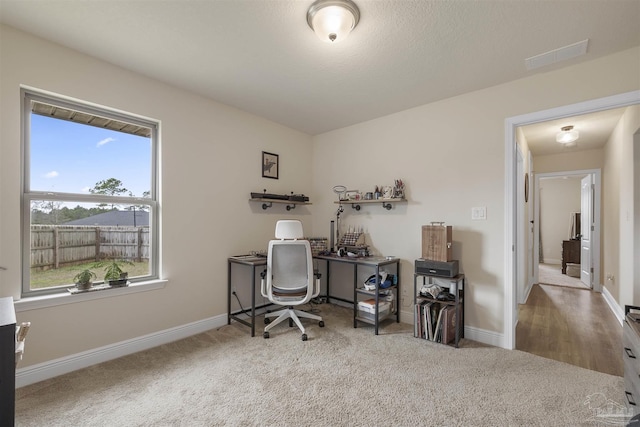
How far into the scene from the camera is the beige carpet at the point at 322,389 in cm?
178

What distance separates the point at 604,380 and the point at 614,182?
3138mm

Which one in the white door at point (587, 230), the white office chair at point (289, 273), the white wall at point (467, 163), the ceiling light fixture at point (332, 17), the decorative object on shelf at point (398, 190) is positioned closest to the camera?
the ceiling light fixture at point (332, 17)

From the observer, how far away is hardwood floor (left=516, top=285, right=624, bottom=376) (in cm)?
254

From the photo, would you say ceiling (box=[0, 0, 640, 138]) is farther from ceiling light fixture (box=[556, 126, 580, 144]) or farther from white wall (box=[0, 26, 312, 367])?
ceiling light fixture (box=[556, 126, 580, 144])

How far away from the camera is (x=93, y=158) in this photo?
100 inches

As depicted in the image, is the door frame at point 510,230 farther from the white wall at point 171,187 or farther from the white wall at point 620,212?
the white wall at point 171,187

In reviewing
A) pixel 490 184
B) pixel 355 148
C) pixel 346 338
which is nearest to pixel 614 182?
pixel 490 184

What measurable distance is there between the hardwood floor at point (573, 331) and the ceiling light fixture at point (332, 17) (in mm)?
3140

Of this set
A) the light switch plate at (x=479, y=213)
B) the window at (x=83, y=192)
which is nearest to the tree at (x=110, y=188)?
the window at (x=83, y=192)

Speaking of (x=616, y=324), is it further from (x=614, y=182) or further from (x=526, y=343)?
(x=614, y=182)

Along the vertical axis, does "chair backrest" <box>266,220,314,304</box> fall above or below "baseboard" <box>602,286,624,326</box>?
above

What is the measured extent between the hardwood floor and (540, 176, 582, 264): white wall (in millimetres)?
3556

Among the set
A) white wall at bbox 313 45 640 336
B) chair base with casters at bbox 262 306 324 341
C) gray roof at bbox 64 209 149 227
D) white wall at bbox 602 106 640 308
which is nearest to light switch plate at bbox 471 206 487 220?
white wall at bbox 313 45 640 336

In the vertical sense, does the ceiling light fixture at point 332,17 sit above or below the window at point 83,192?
above
